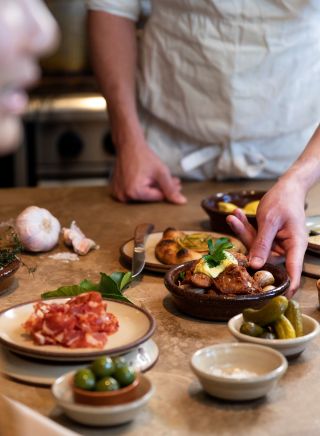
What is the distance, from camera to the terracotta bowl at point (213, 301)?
1.46 metres

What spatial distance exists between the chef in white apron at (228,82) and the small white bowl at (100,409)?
1551 mm

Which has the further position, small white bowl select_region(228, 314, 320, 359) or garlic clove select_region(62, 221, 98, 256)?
garlic clove select_region(62, 221, 98, 256)

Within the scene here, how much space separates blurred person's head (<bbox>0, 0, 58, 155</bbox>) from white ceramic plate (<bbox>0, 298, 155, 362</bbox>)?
0.69 meters

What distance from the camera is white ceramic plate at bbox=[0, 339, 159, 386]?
4.15ft

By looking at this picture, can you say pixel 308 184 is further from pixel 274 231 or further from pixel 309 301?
pixel 309 301

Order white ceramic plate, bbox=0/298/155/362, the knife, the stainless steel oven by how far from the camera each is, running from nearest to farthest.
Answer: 1. white ceramic plate, bbox=0/298/155/362
2. the knife
3. the stainless steel oven

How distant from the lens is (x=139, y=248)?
187 centimetres

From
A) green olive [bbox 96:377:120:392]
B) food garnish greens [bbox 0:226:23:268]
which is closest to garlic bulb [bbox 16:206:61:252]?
food garnish greens [bbox 0:226:23:268]

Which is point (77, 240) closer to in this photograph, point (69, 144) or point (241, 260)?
point (241, 260)

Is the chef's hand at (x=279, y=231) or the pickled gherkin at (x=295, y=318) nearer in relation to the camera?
the pickled gherkin at (x=295, y=318)

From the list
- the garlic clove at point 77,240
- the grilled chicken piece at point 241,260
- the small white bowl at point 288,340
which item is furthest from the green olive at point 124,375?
the garlic clove at point 77,240

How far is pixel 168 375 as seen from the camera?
1.29 m

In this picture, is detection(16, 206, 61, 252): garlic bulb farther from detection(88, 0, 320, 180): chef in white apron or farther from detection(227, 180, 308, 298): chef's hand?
detection(88, 0, 320, 180): chef in white apron

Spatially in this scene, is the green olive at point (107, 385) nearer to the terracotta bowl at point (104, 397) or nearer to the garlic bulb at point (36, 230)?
the terracotta bowl at point (104, 397)
